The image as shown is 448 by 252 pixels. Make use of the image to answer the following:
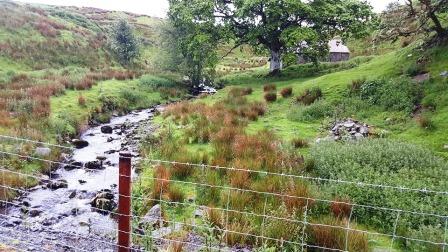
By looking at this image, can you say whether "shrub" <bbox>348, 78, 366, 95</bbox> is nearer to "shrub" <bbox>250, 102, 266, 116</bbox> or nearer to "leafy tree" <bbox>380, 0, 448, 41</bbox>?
"leafy tree" <bbox>380, 0, 448, 41</bbox>

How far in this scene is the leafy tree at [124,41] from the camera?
1700 inches

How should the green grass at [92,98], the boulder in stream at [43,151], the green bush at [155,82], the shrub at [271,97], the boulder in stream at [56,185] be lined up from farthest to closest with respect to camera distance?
1. the green bush at [155,82]
2. the shrub at [271,97]
3. the green grass at [92,98]
4. the boulder in stream at [43,151]
5. the boulder in stream at [56,185]

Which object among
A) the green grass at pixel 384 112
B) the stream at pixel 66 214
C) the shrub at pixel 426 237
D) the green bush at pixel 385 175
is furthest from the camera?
the green grass at pixel 384 112

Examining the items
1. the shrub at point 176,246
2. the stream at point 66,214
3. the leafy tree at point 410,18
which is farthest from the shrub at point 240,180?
the leafy tree at point 410,18

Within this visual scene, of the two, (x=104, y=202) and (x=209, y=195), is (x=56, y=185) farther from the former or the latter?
(x=209, y=195)

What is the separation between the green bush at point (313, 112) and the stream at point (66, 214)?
6.33 metres

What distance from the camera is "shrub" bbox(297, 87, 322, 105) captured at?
1797 centimetres

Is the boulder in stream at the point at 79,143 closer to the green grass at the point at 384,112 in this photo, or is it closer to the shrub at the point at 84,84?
the green grass at the point at 384,112

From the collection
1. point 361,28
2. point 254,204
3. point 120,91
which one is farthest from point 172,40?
point 254,204

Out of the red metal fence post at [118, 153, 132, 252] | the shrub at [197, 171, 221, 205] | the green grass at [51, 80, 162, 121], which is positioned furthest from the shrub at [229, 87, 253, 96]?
the red metal fence post at [118, 153, 132, 252]

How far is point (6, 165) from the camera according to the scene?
36.3ft

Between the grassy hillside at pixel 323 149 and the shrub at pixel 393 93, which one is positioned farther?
the shrub at pixel 393 93

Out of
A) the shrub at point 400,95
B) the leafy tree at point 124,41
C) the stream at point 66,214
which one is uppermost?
the leafy tree at point 124,41

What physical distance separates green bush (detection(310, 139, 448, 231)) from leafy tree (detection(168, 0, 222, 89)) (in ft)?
64.7
